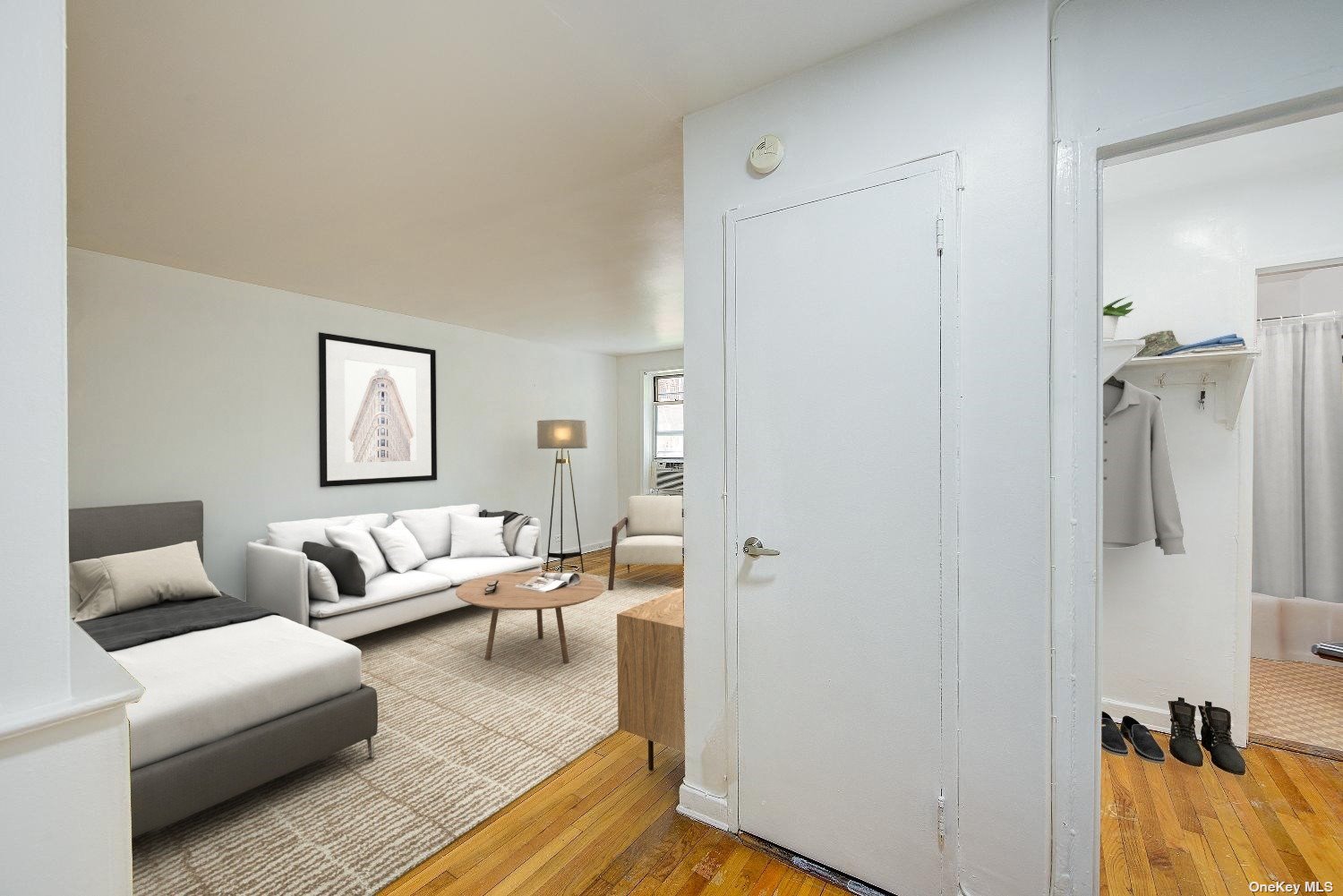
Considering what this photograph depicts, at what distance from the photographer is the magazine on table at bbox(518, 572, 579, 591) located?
11.7ft

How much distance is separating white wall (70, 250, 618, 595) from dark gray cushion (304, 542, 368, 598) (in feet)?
2.41

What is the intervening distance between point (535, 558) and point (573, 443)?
→ 141cm

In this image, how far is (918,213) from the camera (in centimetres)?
156

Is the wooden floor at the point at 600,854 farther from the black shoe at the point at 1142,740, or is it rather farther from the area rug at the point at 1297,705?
the area rug at the point at 1297,705

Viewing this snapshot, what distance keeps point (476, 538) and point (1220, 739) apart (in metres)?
4.60

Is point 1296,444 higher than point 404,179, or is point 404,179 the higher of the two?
point 404,179

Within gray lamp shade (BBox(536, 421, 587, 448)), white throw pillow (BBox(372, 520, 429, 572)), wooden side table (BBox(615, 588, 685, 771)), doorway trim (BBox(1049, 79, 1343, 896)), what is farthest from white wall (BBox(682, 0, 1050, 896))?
gray lamp shade (BBox(536, 421, 587, 448))

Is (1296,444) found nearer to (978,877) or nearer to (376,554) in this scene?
(978,877)

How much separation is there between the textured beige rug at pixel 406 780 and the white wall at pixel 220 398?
4.61 ft

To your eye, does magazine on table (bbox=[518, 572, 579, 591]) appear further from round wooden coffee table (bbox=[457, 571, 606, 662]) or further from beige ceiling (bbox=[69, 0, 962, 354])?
beige ceiling (bbox=[69, 0, 962, 354])

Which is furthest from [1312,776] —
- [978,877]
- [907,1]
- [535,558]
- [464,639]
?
[535,558]

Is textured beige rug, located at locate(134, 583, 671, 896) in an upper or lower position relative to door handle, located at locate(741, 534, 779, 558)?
lower

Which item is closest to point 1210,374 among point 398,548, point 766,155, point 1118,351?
point 1118,351

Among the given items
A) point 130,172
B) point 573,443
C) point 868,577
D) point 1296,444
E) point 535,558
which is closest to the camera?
point 868,577
